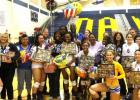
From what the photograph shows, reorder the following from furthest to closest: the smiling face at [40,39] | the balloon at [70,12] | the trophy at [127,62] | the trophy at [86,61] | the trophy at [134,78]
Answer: the balloon at [70,12]
the smiling face at [40,39]
the trophy at [86,61]
the trophy at [127,62]
the trophy at [134,78]

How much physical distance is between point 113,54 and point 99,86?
655mm

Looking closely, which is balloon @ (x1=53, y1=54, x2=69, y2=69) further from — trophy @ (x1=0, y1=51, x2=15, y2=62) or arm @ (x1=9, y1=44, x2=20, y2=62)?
trophy @ (x1=0, y1=51, x2=15, y2=62)

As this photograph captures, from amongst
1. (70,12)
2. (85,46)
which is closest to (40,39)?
(85,46)

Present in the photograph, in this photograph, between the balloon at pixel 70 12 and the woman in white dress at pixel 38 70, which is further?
the balloon at pixel 70 12

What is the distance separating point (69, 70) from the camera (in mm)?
6746

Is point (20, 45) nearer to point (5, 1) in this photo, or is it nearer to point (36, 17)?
point (5, 1)

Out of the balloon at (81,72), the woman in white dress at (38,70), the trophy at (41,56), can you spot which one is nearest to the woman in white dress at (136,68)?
the balloon at (81,72)

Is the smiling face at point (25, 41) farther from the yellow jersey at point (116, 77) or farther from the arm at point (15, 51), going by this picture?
the yellow jersey at point (116, 77)

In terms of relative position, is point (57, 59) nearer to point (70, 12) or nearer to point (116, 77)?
point (116, 77)

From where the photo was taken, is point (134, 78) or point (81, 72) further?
point (81, 72)

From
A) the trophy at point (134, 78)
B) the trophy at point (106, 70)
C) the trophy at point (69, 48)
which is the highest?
the trophy at point (69, 48)

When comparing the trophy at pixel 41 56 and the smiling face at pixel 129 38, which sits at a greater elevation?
the smiling face at pixel 129 38

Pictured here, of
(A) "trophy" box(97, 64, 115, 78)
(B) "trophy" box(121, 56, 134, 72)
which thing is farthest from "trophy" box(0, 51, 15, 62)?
(B) "trophy" box(121, 56, 134, 72)

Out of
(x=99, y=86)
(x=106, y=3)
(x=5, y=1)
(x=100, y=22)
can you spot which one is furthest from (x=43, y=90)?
(x=106, y=3)
